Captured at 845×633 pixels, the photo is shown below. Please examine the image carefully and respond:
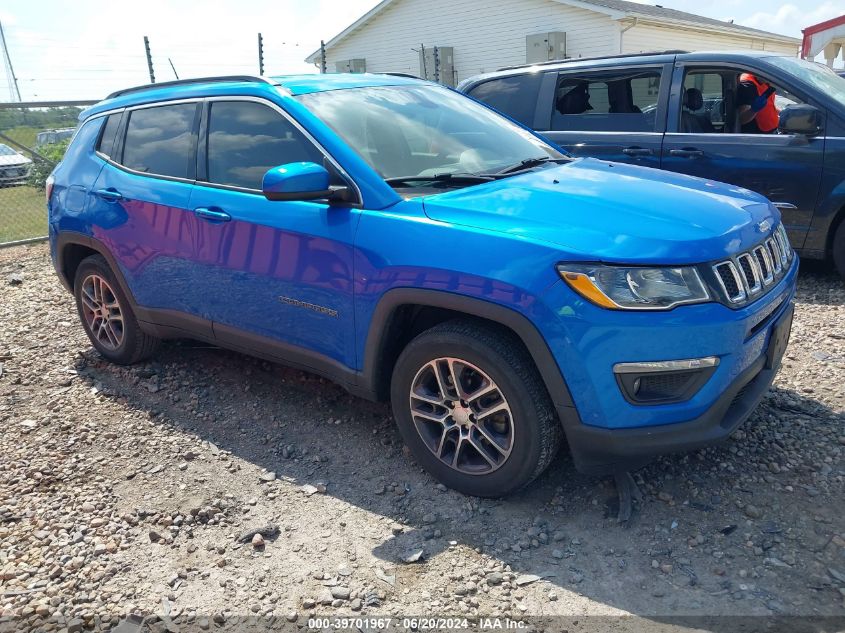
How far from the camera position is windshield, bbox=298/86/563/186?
3496mm

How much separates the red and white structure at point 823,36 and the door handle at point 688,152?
46.0ft

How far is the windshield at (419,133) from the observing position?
3.50 meters

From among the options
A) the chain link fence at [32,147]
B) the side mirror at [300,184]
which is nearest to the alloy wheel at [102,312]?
the side mirror at [300,184]

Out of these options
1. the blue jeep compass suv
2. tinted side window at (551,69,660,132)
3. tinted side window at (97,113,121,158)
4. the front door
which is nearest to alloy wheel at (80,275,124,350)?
the blue jeep compass suv

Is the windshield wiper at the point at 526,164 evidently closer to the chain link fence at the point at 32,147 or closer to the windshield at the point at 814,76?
the windshield at the point at 814,76

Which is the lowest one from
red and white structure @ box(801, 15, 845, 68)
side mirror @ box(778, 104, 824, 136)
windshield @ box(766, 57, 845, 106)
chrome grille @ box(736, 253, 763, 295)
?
chrome grille @ box(736, 253, 763, 295)

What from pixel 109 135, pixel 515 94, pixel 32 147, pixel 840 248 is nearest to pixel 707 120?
pixel 840 248

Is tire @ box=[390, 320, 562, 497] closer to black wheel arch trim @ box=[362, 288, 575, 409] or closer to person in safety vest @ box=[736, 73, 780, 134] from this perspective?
black wheel arch trim @ box=[362, 288, 575, 409]

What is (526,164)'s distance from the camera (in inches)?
147

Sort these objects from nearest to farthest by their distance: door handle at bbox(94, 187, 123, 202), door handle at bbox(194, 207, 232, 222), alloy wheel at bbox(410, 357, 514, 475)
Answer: alloy wheel at bbox(410, 357, 514, 475), door handle at bbox(194, 207, 232, 222), door handle at bbox(94, 187, 123, 202)

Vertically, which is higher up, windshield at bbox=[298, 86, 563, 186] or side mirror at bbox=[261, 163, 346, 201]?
windshield at bbox=[298, 86, 563, 186]

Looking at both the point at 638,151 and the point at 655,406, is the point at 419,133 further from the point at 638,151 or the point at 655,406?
the point at 638,151

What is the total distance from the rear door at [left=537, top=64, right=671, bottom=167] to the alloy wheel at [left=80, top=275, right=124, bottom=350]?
12.8 ft

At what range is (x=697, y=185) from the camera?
3.46 meters
